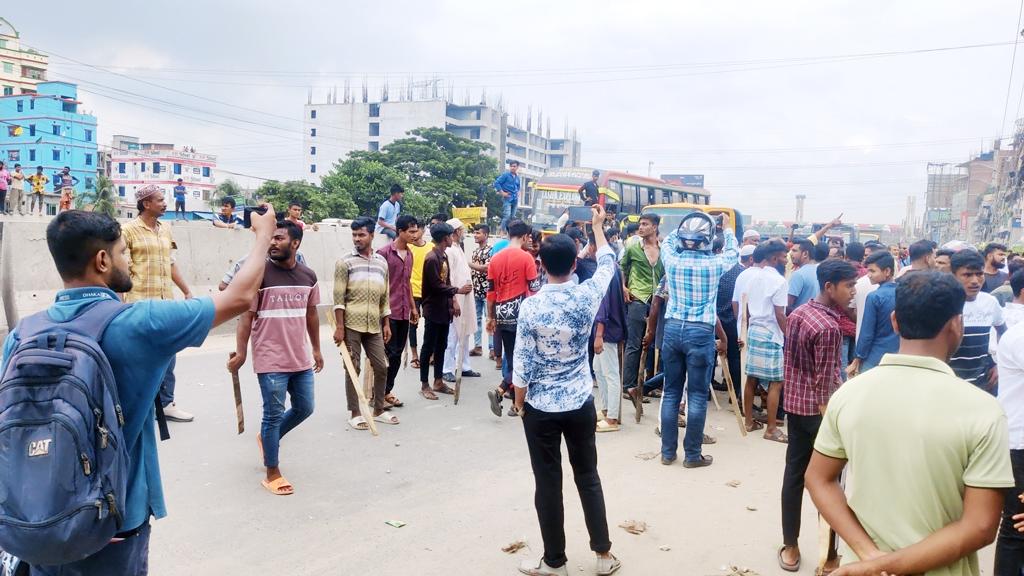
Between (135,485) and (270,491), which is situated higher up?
(135,485)

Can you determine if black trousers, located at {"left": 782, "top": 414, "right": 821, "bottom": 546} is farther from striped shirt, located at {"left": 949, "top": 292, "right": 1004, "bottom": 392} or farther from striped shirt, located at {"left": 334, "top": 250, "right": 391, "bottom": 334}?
striped shirt, located at {"left": 334, "top": 250, "right": 391, "bottom": 334}

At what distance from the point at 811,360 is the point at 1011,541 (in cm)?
138

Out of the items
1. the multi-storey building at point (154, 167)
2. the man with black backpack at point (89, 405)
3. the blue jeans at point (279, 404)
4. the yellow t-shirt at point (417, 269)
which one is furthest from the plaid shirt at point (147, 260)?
the multi-storey building at point (154, 167)

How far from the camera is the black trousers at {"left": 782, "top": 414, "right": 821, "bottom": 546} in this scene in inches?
162

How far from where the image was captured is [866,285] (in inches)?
264

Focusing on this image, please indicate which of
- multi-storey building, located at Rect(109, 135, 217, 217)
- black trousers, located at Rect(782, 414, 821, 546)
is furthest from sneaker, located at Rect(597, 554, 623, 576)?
multi-storey building, located at Rect(109, 135, 217, 217)

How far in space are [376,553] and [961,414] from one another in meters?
3.32

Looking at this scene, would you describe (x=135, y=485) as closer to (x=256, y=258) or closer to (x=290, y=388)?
(x=256, y=258)

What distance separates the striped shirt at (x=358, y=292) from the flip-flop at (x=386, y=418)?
95 cm

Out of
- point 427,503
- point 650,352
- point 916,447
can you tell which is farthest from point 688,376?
point 916,447

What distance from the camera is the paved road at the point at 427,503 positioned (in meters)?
4.11

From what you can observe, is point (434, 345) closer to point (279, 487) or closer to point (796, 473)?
point (279, 487)

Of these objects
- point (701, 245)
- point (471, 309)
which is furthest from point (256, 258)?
point (471, 309)

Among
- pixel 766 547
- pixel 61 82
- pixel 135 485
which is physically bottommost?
pixel 766 547
